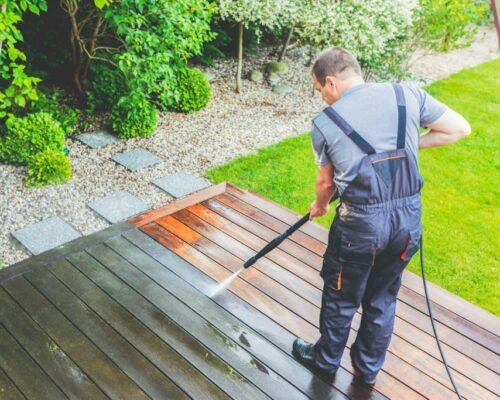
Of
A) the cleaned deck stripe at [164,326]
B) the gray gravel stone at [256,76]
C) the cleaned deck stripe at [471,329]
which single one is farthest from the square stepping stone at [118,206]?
the gray gravel stone at [256,76]

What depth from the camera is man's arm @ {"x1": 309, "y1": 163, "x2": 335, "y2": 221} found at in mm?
1921

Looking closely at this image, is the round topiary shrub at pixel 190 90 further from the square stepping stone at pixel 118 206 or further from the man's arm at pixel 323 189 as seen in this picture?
the man's arm at pixel 323 189

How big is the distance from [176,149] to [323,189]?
3228mm

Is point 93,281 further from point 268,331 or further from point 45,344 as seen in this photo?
point 268,331

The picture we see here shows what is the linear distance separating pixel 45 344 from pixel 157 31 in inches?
139

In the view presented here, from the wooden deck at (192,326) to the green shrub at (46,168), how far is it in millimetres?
1290

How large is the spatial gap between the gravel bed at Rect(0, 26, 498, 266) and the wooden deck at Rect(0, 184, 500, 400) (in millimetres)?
751

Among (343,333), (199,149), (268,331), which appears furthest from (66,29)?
(343,333)

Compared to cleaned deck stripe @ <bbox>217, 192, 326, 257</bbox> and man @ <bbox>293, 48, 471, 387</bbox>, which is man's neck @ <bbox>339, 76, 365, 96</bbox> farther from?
cleaned deck stripe @ <bbox>217, 192, 326, 257</bbox>

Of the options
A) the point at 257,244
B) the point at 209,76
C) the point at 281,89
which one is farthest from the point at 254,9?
the point at 257,244

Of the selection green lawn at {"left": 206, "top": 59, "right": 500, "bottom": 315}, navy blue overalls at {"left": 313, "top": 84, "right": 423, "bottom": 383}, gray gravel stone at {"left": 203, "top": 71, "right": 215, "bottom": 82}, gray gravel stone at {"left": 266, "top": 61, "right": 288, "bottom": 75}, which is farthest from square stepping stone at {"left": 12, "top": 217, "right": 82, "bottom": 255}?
gray gravel stone at {"left": 266, "top": 61, "right": 288, "bottom": 75}

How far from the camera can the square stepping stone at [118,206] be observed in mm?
3859

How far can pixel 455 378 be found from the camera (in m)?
2.34

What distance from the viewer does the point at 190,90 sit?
573cm
